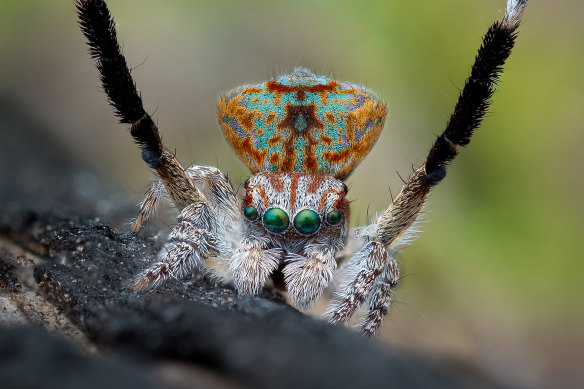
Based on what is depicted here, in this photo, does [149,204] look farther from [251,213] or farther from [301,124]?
[301,124]

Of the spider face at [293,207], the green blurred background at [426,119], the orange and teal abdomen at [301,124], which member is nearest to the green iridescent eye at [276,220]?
the spider face at [293,207]

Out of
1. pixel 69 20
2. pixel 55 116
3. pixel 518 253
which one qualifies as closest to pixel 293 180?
pixel 518 253

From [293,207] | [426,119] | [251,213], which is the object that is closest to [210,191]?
[251,213]

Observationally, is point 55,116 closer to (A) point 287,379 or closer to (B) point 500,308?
(B) point 500,308

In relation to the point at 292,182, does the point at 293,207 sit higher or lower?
lower

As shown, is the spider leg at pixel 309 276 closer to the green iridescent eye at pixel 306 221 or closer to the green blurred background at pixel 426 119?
the green iridescent eye at pixel 306 221

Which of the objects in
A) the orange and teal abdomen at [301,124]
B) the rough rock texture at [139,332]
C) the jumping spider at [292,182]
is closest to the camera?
the rough rock texture at [139,332]
